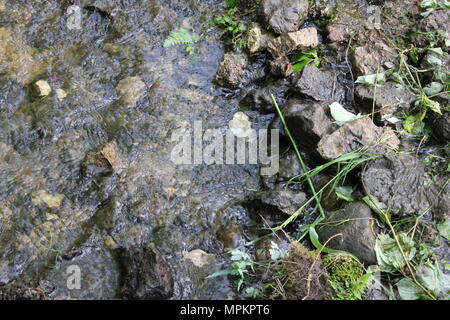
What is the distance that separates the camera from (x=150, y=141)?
12.7 ft

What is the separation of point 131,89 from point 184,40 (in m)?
0.79

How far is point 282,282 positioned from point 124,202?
54.5 inches

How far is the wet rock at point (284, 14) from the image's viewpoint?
14.1ft

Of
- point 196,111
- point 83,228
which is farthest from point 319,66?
point 83,228

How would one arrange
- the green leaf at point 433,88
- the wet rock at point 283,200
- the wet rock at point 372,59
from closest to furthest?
1. the wet rock at point 283,200
2. the green leaf at point 433,88
3. the wet rock at point 372,59

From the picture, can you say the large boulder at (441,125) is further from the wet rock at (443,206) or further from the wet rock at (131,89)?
the wet rock at (131,89)

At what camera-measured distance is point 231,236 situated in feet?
11.0

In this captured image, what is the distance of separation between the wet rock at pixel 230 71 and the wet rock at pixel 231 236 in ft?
4.77

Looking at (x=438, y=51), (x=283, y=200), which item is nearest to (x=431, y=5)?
(x=438, y=51)

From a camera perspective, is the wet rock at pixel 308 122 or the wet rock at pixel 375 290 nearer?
the wet rock at pixel 375 290

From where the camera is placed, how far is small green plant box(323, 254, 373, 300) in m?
2.91

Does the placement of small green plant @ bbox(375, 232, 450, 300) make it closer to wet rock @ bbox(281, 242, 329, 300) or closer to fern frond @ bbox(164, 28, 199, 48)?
wet rock @ bbox(281, 242, 329, 300)

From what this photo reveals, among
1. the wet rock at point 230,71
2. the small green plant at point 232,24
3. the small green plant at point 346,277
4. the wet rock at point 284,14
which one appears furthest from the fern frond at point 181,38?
the small green plant at point 346,277

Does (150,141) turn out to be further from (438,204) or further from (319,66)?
(438,204)
